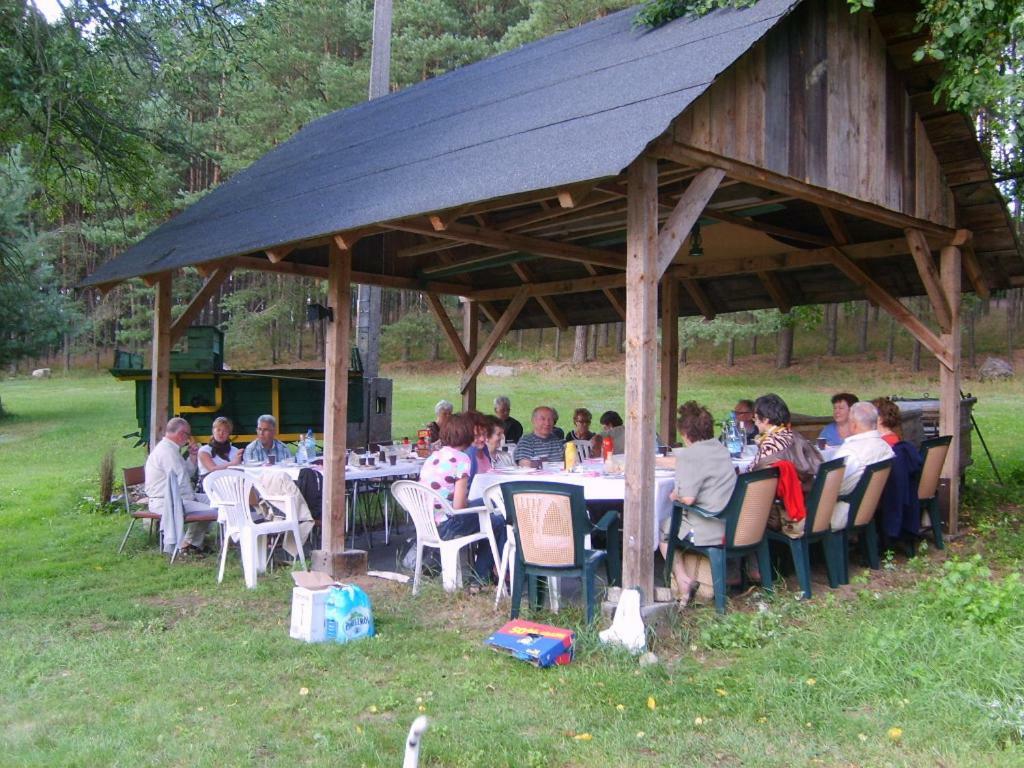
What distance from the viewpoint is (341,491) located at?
664 centimetres

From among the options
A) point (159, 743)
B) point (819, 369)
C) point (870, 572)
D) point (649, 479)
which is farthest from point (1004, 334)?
point (159, 743)

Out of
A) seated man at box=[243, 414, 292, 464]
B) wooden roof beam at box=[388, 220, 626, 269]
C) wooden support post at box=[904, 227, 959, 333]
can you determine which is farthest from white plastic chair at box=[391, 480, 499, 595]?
wooden support post at box=[904, 227, 959, 333]

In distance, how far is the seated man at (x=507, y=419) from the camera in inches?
383

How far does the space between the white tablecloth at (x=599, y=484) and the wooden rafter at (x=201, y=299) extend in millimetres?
3265

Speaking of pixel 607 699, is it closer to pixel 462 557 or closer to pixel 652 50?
pixel 462 557

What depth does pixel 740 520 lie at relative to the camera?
5.26m

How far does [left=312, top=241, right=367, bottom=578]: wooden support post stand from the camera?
6574 millimetres

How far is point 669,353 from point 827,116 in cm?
501

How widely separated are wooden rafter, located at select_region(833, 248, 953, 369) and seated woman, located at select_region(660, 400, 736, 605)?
3.24 meters

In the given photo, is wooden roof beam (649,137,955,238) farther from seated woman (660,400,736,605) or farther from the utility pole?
the utility pole

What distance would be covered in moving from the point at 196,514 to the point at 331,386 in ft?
6.03

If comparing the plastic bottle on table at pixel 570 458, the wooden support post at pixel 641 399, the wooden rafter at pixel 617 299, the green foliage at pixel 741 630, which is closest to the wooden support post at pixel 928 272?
the plastic bottle on table at pixel 570 458

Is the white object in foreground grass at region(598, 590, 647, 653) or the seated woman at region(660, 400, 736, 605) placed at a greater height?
the seated woman at region(660, 400, 736, 605)

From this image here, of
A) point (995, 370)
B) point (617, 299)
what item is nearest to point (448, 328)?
point (617, 299)
